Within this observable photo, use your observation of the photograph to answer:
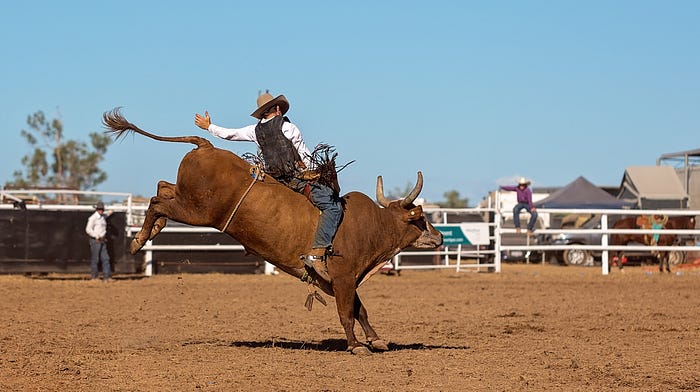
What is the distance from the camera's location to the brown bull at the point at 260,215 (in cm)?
791

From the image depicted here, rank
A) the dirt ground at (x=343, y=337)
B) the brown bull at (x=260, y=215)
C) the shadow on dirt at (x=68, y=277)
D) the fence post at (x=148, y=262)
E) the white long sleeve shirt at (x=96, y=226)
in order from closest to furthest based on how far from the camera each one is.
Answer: the dirt ground at (x=343, y=337), the brown bull at (x=260, y=215), the white long sleeve shirt at (x=96, y=226), the shadow on dirt at (x=68, y=277), the fence post at (x=148, y=262)

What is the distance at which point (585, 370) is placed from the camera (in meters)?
7.24

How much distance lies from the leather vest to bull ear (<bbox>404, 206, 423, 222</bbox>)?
1150mm

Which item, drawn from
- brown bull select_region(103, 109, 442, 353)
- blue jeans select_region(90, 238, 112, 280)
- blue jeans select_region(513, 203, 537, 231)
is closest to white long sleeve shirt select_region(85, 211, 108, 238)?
blue jeans select_region(90, 238, 112, 280)

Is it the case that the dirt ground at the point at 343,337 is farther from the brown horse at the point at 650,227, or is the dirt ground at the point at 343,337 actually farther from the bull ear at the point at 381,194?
the brown horse at the point at 650,227

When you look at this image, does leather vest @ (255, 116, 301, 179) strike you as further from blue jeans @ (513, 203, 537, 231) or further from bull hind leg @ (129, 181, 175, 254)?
blue jeans @ (513, 203, 537, 231)

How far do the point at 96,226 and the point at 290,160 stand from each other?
11.3 metres

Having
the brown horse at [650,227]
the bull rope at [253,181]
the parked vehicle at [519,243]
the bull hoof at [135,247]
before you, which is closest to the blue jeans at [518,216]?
the brown horse at [650,227]

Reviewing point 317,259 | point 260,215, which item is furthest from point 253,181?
point 317,259

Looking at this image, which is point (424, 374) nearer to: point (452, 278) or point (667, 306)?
point (667, 306)

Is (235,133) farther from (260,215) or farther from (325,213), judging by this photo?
(325,213)

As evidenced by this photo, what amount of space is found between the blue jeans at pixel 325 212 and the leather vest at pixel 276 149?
0.77 feet

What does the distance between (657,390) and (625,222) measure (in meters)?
16.4

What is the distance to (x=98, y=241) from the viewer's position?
18500mm
